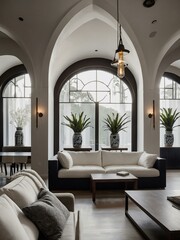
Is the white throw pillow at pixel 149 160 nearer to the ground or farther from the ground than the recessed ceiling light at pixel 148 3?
nearer to the ground

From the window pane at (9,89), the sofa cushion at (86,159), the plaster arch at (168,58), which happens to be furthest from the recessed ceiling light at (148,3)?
the window pane at (9,89)

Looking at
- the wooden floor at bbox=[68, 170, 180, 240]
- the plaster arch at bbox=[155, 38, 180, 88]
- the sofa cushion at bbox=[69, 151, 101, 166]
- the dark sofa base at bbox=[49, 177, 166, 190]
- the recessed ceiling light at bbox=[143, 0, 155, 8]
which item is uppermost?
the recessed ceiling light at bbox=[143, 0, 155, 8]

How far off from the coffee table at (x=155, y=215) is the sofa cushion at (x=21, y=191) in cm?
127

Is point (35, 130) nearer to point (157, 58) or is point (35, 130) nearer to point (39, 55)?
point (39, 55)

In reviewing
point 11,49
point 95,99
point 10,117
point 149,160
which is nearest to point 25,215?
point 149,160

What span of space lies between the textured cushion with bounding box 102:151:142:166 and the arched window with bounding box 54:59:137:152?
10.2ft

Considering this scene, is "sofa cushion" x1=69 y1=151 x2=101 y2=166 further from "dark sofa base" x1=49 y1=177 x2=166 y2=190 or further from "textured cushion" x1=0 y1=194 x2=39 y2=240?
"textured cushion" x1=0 y1=194 x2=39 y2=240

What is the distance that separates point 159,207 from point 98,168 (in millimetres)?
2675

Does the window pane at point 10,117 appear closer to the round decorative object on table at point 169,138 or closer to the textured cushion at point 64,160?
the textured cushion at point 64,160

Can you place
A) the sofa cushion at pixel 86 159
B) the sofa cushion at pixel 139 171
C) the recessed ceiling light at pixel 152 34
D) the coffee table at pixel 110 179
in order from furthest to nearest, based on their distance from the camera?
the recessed ceiling light at pixel 152 34, the sofa cushion at pixel 86 159, the sofa cushion at pixel 139 171, the coffee table at pixel 110 179

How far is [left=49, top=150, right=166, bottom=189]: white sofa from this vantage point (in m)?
5.43

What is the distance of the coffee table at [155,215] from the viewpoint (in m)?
2.51

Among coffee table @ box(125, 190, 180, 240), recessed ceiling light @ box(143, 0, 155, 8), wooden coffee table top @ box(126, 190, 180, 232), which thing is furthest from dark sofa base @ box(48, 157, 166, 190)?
recessed ceiling light @ box(143, 0, 155, 8)

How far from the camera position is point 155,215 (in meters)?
2.80
